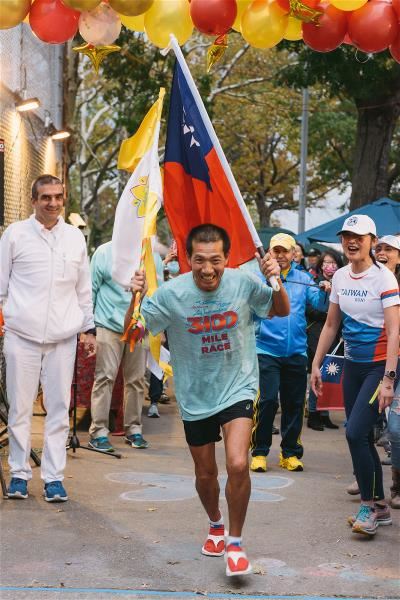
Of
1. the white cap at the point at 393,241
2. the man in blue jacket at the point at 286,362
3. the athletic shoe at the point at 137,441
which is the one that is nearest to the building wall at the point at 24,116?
the athletic shoe at the point at 137,441

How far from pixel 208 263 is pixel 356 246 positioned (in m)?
1.51

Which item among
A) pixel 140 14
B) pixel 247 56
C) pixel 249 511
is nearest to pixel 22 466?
pixel 249 511

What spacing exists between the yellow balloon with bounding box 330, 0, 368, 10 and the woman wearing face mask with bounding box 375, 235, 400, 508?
2245 mm

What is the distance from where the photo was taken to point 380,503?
21.4 ft

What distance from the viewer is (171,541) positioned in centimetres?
601

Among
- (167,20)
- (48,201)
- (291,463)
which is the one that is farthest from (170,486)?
(167,20)

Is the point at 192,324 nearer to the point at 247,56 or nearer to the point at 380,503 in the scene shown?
the point at 380,503

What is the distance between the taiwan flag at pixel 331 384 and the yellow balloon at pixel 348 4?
8.60 feet

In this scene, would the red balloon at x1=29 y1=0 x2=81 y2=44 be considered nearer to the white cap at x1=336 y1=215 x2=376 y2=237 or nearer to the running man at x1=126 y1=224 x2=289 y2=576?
the running man at x1=126 y1=224 x2=289 y2=576

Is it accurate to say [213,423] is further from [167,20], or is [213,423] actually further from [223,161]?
[167,20]

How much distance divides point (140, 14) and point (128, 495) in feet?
10.8

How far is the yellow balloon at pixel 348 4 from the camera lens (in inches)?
256

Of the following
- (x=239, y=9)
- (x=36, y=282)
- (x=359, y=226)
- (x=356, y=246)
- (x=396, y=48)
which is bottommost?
(x=36, y=282)

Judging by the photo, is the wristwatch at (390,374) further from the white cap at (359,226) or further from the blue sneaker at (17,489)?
the blue sneaker at (17,489)
